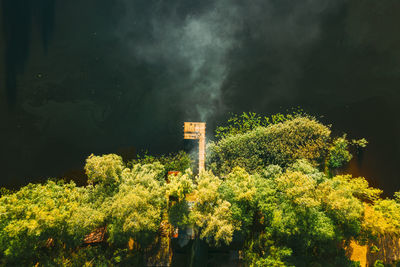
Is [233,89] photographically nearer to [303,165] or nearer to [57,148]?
[303,165]

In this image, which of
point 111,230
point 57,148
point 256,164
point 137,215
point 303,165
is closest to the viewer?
point 137,215

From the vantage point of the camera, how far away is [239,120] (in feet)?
55.6

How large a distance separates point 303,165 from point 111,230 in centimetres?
1192

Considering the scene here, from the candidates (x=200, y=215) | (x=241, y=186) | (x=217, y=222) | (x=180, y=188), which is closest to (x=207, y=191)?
(x=200, y=215)

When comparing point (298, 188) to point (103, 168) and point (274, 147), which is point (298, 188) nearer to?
point (274, 147)

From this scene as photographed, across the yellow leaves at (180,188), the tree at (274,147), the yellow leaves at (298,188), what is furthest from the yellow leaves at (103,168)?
the yellow leaves at (298,188)

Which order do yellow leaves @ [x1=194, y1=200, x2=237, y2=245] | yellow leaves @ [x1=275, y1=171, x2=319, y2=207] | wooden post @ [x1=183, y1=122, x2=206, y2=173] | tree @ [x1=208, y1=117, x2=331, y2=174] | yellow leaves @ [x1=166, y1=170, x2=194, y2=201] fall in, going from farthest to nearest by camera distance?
wooden post @ [x1=183, y1=122, x2=206, y2=173] < tree @ [x1=208, y1=117, x2=331, y2=174] < yellow leaves @ [x1=166, y1=170, x2=194, y2=201] < yellow leaves @ [x1=275, y1=171, x2=319, y2=207] < yellow leaves @ [x1=194, y1=200, x2=237, y2=245]

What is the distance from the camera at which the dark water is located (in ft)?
54.7

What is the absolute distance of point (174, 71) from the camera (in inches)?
676

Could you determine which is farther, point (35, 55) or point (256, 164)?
point (35, 55)

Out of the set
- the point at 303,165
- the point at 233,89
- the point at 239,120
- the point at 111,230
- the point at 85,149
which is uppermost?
the point at 233,89

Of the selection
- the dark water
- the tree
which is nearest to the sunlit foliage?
the tree

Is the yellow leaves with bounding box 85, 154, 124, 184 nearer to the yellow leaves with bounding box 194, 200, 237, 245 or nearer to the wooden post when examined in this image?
the yellow leaves with bounding box 194, 200, 237, 245

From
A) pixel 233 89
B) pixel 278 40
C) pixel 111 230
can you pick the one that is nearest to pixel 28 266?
pixel 111 230
